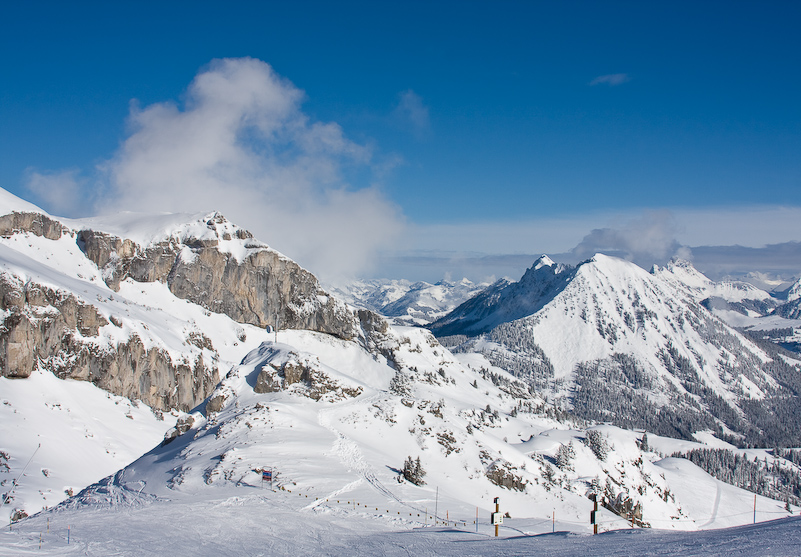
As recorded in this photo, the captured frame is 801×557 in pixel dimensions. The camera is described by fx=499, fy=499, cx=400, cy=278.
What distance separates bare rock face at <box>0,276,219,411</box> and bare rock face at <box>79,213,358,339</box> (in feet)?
115

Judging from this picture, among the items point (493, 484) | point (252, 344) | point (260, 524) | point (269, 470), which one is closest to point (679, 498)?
point (493, 484)

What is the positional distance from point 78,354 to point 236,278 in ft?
176

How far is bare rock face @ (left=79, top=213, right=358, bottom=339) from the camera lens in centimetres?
12088

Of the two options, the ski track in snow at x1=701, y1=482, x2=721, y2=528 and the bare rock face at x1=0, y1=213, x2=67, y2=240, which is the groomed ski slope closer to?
the ski track in snow at x1=701, y1=482, x2=721, y2=528

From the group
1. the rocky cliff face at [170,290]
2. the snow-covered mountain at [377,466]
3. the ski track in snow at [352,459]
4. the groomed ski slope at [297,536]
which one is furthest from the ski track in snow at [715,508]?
the rocky cliff face at [170,290]

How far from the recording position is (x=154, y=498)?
34.9 m

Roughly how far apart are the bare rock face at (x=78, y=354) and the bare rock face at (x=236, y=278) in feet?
115

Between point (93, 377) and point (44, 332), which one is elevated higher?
point (44, 332)

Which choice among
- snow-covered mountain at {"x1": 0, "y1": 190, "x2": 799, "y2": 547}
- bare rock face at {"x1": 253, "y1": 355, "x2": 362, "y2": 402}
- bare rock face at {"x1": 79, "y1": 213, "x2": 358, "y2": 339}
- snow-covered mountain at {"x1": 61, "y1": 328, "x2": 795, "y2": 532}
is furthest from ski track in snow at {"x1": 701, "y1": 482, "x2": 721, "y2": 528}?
bare rock face at {"x1": 79, "y1": 213, "x2": 358, "y2": 339}

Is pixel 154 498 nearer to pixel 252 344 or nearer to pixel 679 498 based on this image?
pixel 679 498

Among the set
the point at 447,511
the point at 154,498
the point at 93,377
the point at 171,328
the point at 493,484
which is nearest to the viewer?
the point at 154,498

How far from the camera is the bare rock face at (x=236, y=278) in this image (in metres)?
121

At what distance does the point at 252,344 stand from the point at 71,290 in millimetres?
46737

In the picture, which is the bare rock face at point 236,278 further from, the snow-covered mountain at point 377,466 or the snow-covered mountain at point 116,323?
the snow-covered mountain at point 377,466
